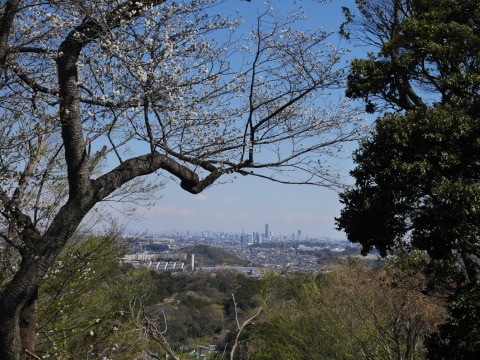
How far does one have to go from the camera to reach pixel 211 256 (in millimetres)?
57438

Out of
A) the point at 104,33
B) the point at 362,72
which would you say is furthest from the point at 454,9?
the point at 104,33

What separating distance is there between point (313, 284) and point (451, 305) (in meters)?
7.73

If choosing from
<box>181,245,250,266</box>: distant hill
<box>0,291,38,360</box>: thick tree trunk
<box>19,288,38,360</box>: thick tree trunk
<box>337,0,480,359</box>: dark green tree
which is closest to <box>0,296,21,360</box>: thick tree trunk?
<box>0,291,38,360</box>: thick tree trunk

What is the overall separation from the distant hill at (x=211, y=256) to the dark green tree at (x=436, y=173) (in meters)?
49.6

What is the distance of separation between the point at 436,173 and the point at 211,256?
5449 cm

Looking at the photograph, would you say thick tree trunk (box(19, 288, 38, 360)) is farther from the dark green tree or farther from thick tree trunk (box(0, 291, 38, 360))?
the dark green tree

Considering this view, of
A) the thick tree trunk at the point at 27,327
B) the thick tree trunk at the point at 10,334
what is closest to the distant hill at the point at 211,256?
the thick tree trunk at the point at 27,327

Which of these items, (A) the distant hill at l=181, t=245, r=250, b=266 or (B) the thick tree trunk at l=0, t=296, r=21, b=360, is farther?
(A) the distant hill at l=181, t=245, r=250, b=266

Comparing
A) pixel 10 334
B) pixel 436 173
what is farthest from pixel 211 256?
pixel 10 334

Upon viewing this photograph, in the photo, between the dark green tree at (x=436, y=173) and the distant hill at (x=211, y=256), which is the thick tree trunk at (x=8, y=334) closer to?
the dark green tree at (x=436, y=173)

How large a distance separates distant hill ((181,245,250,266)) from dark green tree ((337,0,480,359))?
163 feet

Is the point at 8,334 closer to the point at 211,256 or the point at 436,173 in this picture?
the point at 436,173

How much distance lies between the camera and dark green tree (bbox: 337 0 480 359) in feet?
12.7

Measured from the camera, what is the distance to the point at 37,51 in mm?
3326
